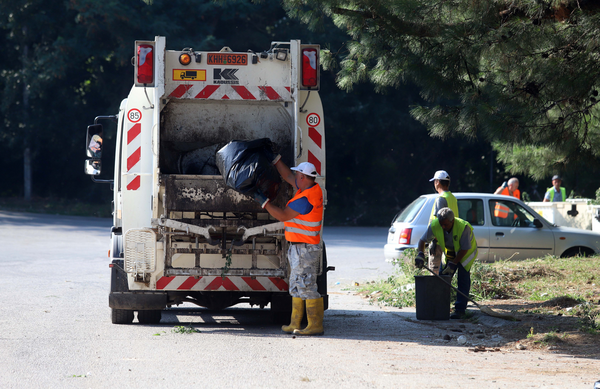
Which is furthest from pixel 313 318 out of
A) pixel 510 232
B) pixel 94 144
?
pixel 510 232

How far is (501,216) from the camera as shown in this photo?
38.7ft

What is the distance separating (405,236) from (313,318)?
15.4 feet

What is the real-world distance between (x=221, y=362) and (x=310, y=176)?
2018 millimetres

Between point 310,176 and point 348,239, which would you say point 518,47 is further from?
point 348,239

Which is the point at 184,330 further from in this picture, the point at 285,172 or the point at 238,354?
the point at 285,172

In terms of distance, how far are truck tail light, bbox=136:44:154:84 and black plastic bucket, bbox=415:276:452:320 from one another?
11.7ft

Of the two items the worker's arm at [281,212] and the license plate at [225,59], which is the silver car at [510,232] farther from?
the license plate at [225,59]

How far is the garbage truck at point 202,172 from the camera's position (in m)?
6.64

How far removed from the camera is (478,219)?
11.7 metres

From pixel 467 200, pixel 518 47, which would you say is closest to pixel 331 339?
pixel 518 47

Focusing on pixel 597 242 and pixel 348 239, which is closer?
pixel 597 242

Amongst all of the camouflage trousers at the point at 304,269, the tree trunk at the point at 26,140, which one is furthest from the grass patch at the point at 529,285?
the tree trunk at the point at 26,140

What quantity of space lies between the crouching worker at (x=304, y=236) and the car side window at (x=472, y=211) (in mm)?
5655

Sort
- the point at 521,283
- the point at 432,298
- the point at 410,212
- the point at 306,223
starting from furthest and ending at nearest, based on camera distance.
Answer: the point at 410,212 → the point at 521,283 → the point at 432,298 → the point at 306,223
